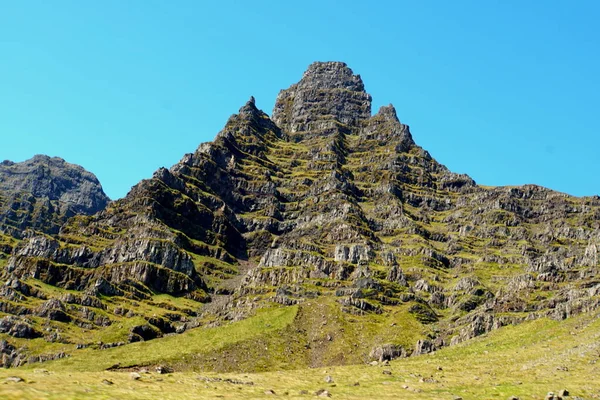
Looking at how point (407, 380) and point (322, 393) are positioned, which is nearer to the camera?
point (322, 393)

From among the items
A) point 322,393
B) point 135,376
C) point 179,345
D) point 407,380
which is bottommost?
point 179,345

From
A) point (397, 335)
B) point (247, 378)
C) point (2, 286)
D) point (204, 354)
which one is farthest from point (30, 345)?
point (247, 378)

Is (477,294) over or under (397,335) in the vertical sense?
over

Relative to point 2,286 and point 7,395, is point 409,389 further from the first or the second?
point 2,286

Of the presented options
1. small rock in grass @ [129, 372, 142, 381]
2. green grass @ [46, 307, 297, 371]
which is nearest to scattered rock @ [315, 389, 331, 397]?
small rock in grass @ [129, 372, 142, 381]

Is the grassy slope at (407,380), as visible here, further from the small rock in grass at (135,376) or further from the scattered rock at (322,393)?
the scattered rock at (322,393)

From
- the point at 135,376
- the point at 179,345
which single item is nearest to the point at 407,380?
the point at 135,376

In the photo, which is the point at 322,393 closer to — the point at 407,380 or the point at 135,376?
the point at 135,376

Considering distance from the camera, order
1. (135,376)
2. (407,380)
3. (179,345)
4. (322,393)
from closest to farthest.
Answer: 1. (135,376)
2. (322,393)
3. (407,380)
4. (179,345)

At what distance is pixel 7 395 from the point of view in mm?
23719

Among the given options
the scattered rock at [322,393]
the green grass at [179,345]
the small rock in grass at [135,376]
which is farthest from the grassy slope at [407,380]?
the green grass at [179,345]

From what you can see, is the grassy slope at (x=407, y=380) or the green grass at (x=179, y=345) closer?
the grassy slope at (x=407, y=380)

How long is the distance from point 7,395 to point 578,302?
343 ft

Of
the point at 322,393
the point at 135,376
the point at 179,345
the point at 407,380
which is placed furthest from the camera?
the point at 179,345
